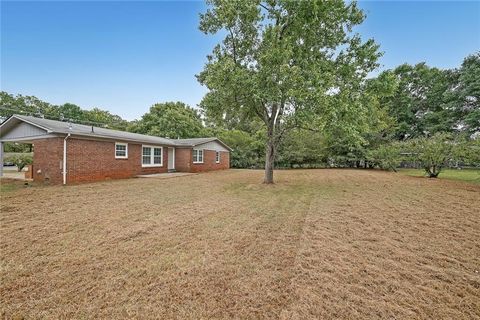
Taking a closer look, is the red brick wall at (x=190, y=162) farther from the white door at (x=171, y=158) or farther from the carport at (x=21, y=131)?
the carport at (x=21, y=131)

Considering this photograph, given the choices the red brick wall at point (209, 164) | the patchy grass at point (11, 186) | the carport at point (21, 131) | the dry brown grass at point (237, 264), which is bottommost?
the dry brown grass at point (237, 264)

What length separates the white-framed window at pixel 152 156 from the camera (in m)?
15.9

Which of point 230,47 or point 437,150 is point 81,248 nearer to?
point 230,47

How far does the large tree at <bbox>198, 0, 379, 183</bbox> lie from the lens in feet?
30.9

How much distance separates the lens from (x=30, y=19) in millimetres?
11914

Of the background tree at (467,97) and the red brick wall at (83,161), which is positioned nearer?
the red brick wall at (83,161)

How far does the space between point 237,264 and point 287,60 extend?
29.4ft

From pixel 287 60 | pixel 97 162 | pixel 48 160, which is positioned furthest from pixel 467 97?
pixel 48 160

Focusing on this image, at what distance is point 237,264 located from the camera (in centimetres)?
318

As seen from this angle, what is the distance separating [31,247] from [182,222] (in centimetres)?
253

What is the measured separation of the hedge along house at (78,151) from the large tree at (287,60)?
235 inches

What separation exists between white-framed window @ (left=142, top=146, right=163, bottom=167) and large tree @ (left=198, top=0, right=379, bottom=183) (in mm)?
6332

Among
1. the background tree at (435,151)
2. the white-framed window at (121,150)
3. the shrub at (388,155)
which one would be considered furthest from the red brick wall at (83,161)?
the shrub at (388,155)

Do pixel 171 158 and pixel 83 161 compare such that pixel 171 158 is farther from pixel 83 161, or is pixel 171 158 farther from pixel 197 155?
pixel 83 161
